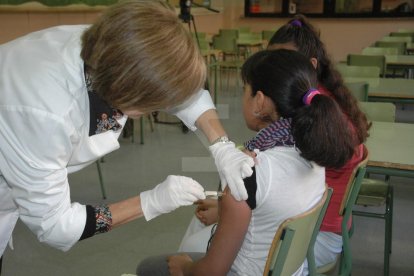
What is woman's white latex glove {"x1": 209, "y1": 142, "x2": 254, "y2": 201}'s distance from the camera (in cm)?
111

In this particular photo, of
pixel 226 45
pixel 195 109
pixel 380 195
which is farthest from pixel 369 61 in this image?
pixel 226 45

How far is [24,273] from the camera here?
215 cm

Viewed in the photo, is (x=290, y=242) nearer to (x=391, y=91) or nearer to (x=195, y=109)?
(x=195, y=109)

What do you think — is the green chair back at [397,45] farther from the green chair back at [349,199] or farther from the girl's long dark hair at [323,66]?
the green chair back at [349,199]

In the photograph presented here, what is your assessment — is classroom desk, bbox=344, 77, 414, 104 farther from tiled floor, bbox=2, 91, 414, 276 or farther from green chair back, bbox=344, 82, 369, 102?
tiled floor, bbox=2, 91, 414, 276

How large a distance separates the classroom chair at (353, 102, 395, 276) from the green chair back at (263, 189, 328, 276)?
36.3 inches

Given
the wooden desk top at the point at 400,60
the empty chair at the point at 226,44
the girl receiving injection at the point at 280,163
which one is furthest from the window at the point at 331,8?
the girl receiving injection at the point at 280,163

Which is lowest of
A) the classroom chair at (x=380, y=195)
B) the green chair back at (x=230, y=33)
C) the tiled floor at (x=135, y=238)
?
the tiled floor at (x=135, y=238)

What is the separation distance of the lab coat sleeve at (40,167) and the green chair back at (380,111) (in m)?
1.70

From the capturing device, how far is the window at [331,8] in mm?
8203

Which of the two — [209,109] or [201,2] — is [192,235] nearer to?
[209,109]

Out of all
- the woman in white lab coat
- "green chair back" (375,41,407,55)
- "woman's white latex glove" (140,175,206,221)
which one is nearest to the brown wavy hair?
the woman in white lab coat

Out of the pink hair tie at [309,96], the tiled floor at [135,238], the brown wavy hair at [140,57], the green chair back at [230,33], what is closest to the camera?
the brown wavy hair at [140,57]

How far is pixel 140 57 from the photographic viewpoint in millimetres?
938
